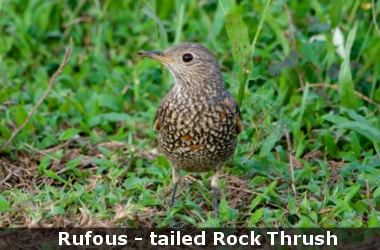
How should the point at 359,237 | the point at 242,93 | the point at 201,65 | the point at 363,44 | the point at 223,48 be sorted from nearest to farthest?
the point at 359,237, the point at 201,65, the point at 242,93, the point at 363,44, the point at 223,48

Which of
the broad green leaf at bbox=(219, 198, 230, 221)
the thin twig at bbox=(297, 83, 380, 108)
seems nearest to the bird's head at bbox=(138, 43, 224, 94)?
the broad green leaf at bbox=(219, 198, 230, 221)

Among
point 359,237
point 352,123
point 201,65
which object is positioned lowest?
point 359,237

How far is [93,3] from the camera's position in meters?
9.29

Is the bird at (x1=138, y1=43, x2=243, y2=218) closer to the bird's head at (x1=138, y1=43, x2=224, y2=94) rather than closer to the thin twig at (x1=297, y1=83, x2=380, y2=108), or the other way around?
the bird's head at (x1=138, y1=43, x2=224, y2=94)

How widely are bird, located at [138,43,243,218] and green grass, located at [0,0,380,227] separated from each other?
0.36 metres

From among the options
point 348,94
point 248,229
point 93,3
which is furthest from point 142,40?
point 248,229

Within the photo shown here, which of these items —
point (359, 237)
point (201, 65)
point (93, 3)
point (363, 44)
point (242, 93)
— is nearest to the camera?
point (359, 237)

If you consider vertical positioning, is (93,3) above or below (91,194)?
above

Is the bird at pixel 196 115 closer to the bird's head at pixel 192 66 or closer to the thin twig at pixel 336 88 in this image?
the bird's head at pixel 192 66

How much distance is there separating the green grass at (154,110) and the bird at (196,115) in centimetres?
36

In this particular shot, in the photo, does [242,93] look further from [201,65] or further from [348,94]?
[348,94]

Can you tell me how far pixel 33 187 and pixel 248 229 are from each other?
1.68 meters

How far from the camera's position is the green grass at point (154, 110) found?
20.2ft

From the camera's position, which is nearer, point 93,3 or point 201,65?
point 201,65
